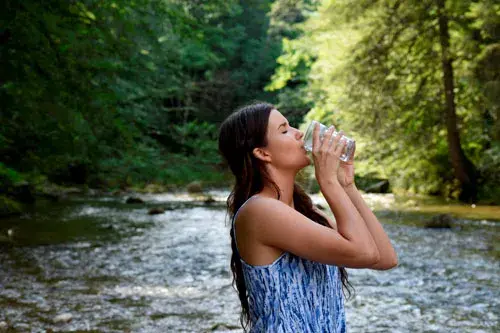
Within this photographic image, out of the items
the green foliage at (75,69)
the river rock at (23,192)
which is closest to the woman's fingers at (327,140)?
the green foliage at (75,69)

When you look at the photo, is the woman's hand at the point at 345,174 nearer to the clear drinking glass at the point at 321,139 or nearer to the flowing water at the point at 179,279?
the clear drinking glass at the point at 321,139

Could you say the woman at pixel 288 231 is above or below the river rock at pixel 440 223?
above

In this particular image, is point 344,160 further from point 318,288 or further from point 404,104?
point 404,104

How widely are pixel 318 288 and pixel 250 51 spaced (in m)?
39.6

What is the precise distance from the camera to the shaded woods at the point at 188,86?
7441 millimetres

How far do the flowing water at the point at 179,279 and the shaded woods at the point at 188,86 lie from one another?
1321 mm

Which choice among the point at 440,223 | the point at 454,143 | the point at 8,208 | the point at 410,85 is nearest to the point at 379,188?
the point at 410,85

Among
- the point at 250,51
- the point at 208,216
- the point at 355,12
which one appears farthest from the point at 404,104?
the point at 250,51

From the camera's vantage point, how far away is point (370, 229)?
7.42ft

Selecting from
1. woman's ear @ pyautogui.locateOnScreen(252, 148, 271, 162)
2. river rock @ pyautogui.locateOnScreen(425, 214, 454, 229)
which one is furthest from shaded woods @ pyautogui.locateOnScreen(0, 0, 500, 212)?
woman's ear @ pyautogui.locateOnScreen(252, 148, 271, 162)

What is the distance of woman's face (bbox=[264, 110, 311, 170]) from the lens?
7.36 feet

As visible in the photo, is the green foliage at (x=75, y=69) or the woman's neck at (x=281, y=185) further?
the green foliage at (x=75, y=69)

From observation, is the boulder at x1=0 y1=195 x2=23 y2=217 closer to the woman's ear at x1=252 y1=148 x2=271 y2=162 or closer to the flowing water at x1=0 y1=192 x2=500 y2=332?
the flowing water at x1=0 y1=192 x2=500 y2=332

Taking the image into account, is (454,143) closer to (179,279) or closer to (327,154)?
(179,279)
